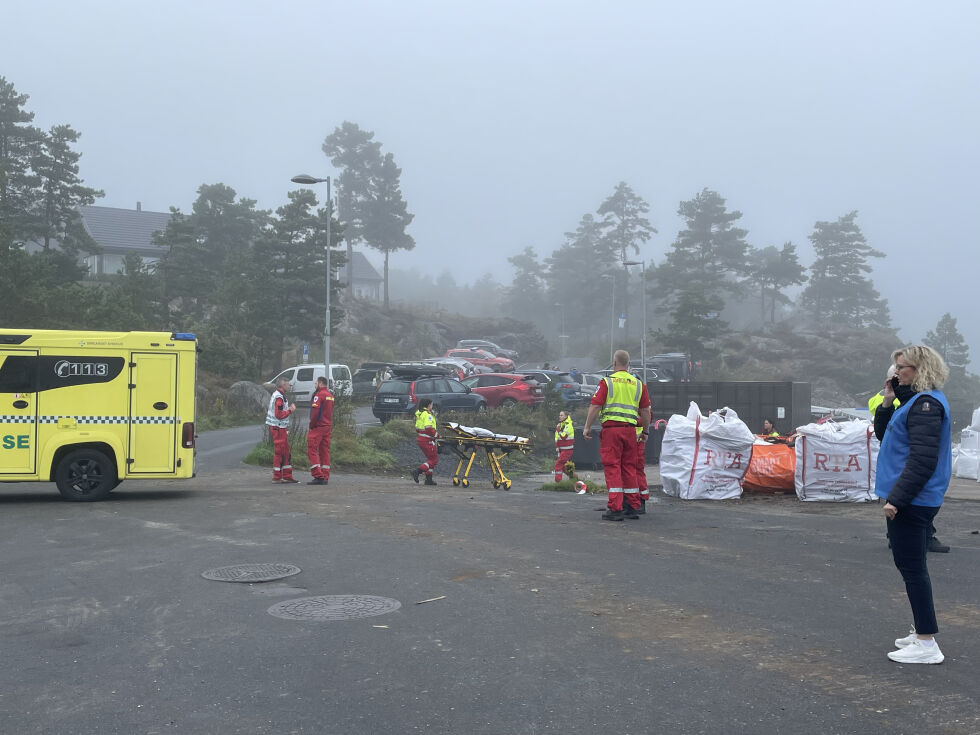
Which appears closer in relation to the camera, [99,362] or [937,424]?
[937,424]

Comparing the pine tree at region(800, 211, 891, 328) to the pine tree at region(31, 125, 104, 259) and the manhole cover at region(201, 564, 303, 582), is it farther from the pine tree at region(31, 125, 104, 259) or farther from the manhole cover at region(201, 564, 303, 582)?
the manhole cover at region(201, 564, 303, 582)

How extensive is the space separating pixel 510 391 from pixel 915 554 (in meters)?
29.8

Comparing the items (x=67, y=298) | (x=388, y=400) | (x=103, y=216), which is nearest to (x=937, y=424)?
(x=388, y=400)

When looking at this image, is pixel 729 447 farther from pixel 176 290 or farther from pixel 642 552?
pixel 176 290

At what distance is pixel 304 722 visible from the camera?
441cm

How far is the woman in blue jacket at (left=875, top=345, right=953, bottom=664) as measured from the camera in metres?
5.17

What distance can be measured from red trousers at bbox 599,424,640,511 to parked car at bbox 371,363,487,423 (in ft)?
61.7

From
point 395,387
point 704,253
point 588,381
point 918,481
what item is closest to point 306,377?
point 395,387

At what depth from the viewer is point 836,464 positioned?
43.9 ft

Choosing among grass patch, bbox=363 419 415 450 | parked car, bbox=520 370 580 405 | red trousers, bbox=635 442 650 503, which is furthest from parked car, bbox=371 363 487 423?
red trousers, bbox=635 442 650 503

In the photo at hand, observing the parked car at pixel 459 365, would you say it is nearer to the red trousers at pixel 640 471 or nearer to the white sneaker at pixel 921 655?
the red trousers at pixel 640 471

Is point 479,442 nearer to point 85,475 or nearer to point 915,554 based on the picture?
point 85,475

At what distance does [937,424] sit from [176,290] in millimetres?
50984

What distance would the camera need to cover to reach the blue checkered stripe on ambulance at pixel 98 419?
43.0 ft
